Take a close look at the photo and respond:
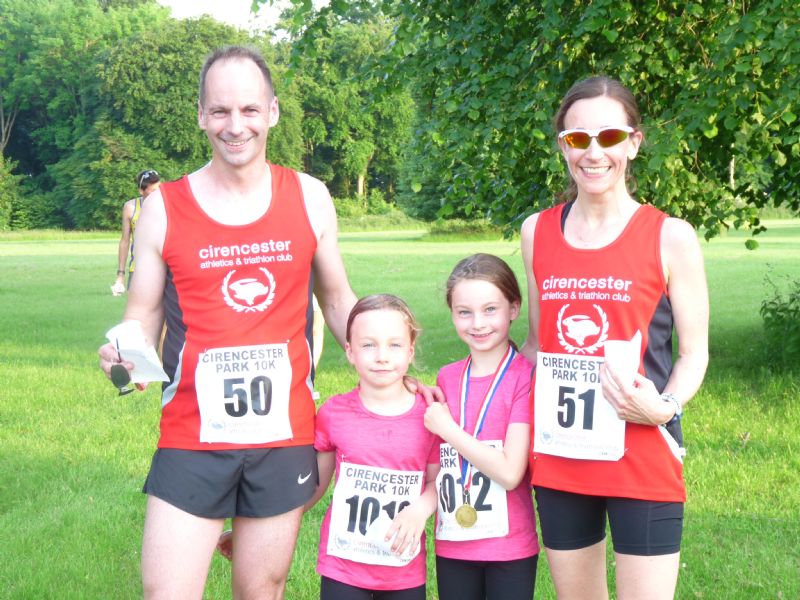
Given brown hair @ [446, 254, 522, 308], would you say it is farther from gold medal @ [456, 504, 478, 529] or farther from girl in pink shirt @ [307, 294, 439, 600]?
gold medal @ [456, 504, 478, 529]

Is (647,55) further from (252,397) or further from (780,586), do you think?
(252,397)

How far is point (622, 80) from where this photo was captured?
25.1ft

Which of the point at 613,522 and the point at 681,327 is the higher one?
the point at 681,327

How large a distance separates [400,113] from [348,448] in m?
69.8

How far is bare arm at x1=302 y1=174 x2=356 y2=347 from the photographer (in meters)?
3.26

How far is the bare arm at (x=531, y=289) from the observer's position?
10.5 ft

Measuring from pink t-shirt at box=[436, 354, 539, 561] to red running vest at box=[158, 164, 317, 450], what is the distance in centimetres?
56

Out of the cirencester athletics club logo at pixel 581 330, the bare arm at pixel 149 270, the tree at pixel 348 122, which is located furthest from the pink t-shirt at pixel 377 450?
the tree at pixel 348 122

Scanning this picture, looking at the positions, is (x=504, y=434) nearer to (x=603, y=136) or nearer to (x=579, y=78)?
(x=603, y=136)

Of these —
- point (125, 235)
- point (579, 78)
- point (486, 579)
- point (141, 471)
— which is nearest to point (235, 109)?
point (486, 579)

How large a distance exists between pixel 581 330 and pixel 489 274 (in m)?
0.44

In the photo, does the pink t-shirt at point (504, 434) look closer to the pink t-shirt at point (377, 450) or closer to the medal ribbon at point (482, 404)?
the medal ribbon at point (482, 404)

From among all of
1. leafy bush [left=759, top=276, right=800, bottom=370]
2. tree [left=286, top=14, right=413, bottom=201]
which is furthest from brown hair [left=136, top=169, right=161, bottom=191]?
tree [left=286, top=14, right=413, bottom=201]

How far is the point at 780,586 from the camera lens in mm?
4520
